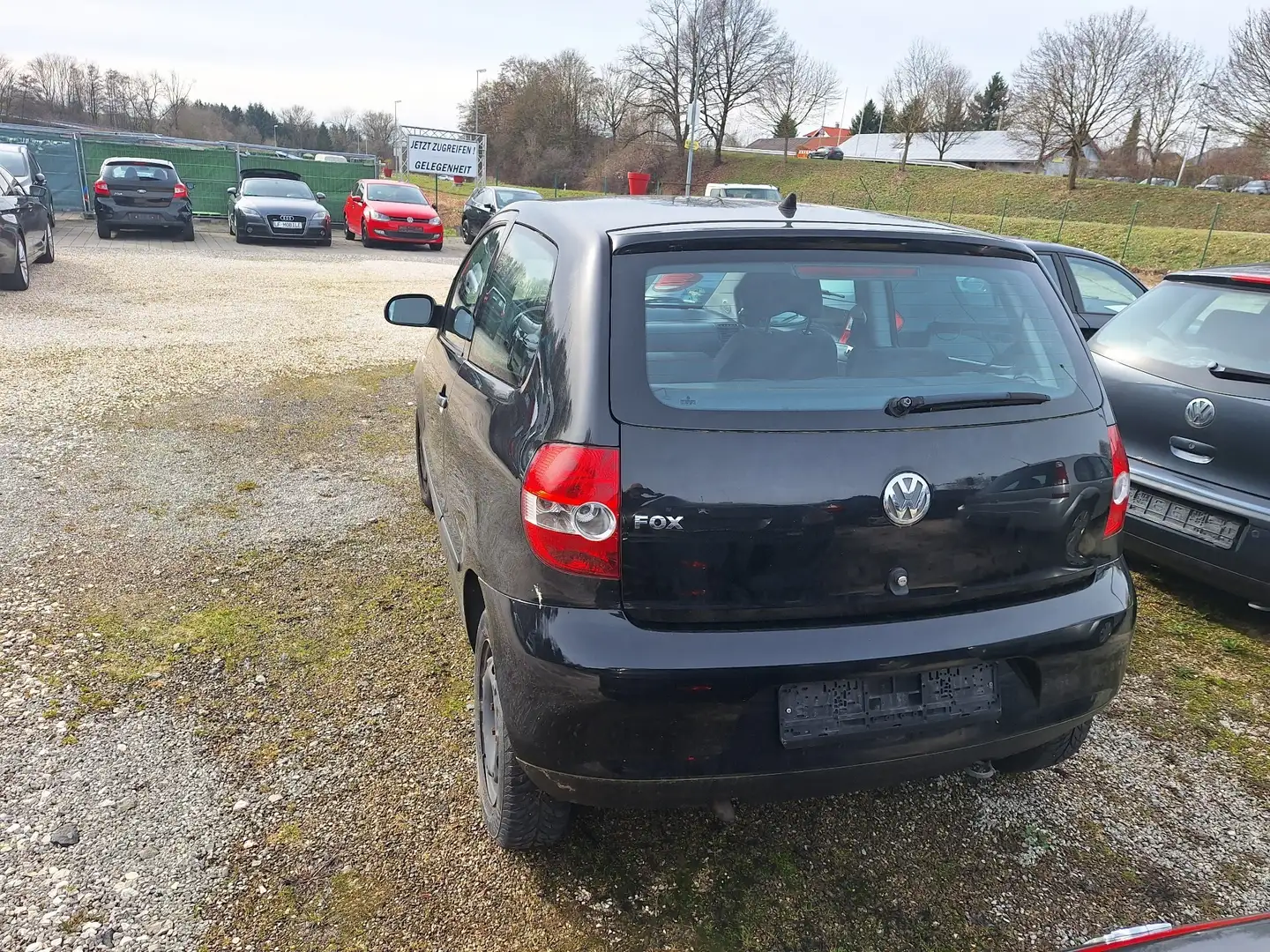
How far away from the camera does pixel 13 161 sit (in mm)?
13617

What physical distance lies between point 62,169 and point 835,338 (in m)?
25.5

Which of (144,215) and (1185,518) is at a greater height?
(144,215)

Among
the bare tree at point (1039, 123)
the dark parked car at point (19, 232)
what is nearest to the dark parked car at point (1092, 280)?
the dark parked car at point (19, 232)

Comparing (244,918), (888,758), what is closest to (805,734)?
(888,758)

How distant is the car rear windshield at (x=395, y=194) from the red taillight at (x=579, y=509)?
2015 centimetres

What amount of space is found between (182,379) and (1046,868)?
7374 mm

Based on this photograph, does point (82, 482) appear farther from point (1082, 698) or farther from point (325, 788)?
point (1082, 698)

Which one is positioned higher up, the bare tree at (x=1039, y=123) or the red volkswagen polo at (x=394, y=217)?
the bare tree at (x=1039, y=123)

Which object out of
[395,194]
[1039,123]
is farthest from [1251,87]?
[395,194]

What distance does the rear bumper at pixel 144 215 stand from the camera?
16.9 meters

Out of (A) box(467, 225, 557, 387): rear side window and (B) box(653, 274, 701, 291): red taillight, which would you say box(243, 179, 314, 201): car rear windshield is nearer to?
(A) box(467, 225, 557, 387): rear side window

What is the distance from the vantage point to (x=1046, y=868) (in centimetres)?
245

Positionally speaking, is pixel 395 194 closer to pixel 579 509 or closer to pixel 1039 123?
pixel 579 509

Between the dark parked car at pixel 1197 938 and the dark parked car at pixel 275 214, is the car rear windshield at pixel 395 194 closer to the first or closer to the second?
the dark parked car at pixel 275 214
